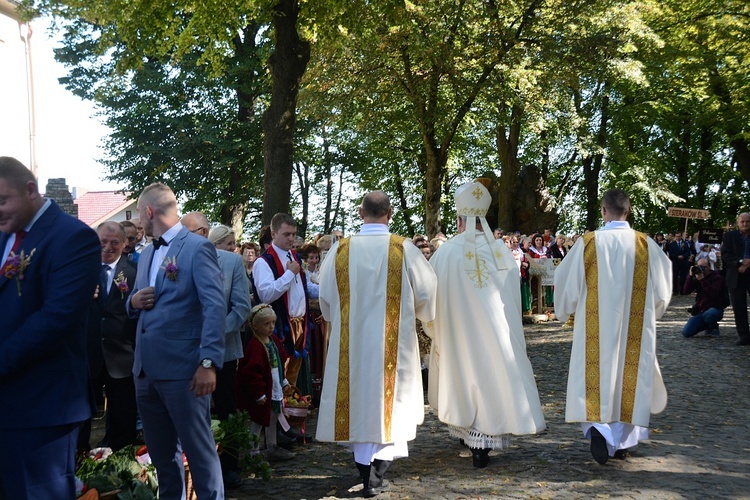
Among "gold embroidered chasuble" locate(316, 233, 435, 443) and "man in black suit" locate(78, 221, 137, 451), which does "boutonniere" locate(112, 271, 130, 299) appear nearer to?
"man in black suit" locate(78, 221, 137, 451)

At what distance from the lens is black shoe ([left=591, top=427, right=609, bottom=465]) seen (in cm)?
661

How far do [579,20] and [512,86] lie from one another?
107 inches

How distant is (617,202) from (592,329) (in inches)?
44.0

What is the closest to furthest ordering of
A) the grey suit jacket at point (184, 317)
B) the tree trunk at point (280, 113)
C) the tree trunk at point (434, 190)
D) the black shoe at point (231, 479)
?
1. the grey suit jacket at point (184, 317)
2. the black shoe at point (231, 479)
3. the tree trunk at point (280, 113)
4. the tree trunk at point (434, 190)

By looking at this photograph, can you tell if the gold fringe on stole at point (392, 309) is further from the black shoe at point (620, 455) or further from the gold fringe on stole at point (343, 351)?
the black shoe at point (620, 455)

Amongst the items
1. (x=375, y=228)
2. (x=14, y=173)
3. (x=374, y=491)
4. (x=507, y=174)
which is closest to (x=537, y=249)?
(x=507, y=174)

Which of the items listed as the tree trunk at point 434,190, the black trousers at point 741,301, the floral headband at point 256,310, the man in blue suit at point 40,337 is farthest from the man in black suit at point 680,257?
the man in blue suit at point 40,337

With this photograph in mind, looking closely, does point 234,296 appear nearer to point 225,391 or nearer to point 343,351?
point 225,391

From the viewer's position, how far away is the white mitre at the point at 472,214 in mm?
7211

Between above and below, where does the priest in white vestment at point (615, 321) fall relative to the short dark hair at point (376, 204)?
below

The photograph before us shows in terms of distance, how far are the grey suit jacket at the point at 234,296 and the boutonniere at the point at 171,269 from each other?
1.66 metres

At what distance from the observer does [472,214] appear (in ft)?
24.1

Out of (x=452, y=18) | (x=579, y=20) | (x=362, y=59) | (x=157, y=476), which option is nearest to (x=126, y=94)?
(x=362, y=59)

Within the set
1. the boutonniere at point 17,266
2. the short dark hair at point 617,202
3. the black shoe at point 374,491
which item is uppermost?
the short dark hair at point 617,202
